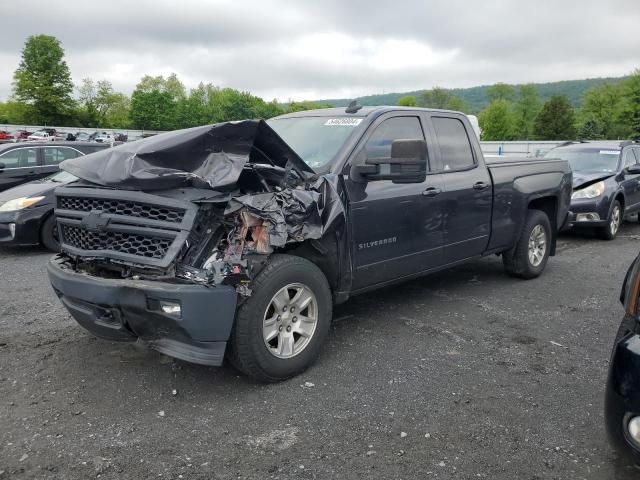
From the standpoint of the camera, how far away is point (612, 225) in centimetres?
918

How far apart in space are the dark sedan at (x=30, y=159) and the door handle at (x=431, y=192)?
25.8ft

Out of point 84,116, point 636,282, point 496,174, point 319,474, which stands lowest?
point 319,474

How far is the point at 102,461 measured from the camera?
2766mm

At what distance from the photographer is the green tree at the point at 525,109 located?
321 ft

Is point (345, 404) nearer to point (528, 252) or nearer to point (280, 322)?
point (280, 322)

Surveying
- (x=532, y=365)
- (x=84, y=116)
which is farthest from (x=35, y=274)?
(x=84, y=116)

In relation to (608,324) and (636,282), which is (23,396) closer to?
(636,282)

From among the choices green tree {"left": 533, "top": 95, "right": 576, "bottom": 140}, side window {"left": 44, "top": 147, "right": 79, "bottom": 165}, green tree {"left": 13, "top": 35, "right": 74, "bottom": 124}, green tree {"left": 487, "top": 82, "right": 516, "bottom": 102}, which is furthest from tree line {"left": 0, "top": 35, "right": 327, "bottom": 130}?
green tree {"left": 487, "top": 82, "right": 516, "bottom": 102}

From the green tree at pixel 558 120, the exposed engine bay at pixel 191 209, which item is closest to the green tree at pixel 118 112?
the green tree at pixel 558 120

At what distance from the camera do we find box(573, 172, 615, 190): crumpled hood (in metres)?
9.17

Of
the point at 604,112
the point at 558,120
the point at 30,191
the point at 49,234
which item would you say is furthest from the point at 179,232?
the point at 604,112

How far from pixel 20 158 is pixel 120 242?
8209 millimetres

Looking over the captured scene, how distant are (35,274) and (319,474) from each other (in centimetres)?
524

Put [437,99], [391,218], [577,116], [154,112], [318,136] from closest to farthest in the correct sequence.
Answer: [391,218], [318,136], [577,116], [154,112], [437,99]
